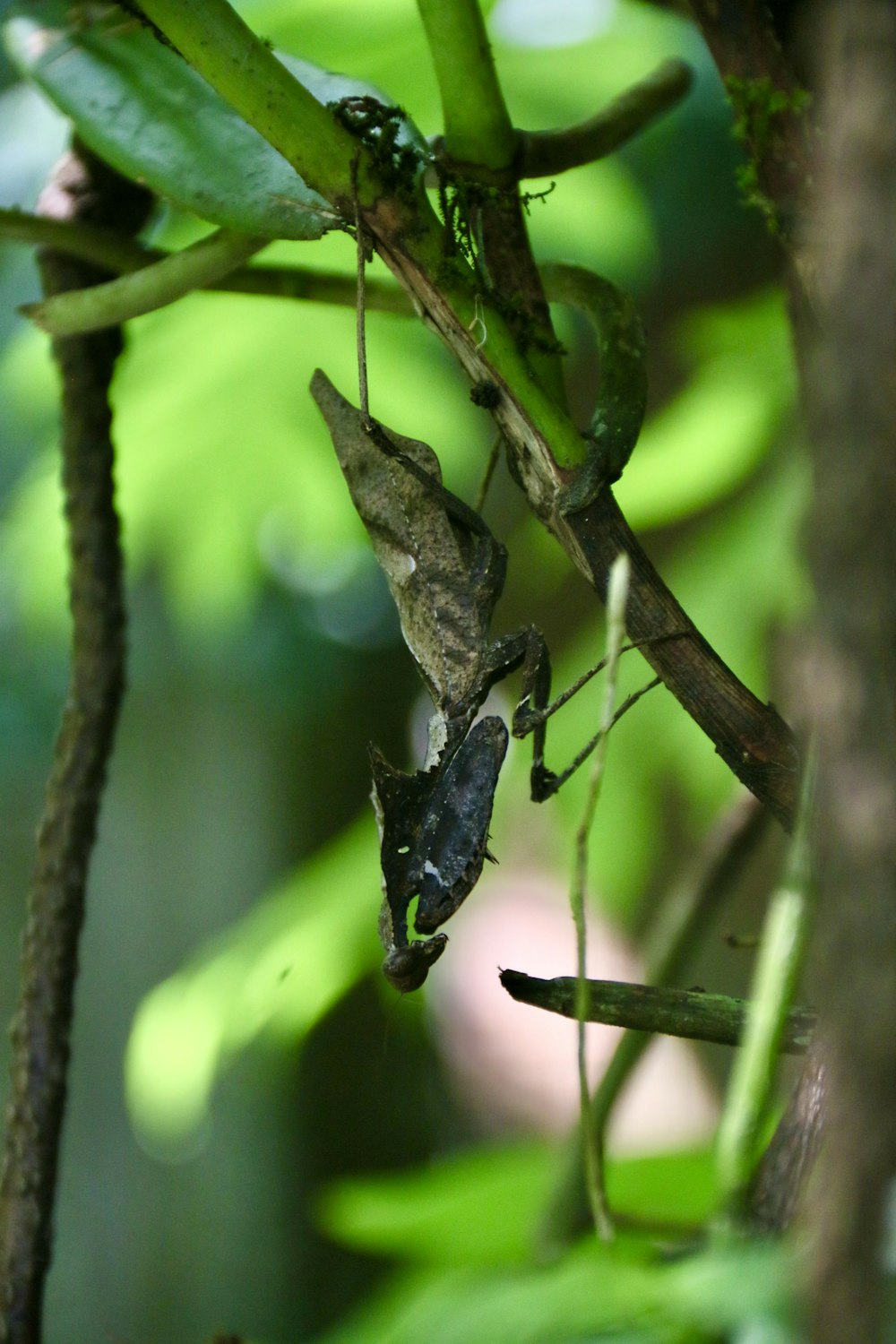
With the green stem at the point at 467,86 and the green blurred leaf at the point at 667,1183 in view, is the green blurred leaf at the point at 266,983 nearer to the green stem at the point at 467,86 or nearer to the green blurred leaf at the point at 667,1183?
the green blurred leaf at the point at 667,1183

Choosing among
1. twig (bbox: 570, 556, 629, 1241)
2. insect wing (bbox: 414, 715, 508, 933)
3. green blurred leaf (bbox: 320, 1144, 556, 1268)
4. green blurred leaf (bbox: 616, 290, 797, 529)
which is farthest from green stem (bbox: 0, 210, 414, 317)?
green blurred leaf (bbox: 616, 290, 797, 529)

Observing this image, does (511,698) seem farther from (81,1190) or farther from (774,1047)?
(774,1047)

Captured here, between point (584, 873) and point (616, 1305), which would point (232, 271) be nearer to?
point (584, 873)

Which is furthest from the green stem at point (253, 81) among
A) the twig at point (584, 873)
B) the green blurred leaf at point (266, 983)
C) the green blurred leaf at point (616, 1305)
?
the green blurred leaf at point (266, 983)

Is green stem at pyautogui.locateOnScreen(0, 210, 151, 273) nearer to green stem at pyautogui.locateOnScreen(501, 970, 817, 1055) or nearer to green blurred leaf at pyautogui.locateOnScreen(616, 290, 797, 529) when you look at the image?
green stem at pyautogui.locateOnScreen(501, 970, 817, 1055)

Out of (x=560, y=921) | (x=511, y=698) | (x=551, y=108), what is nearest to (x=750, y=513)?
(x=551, y=108)
